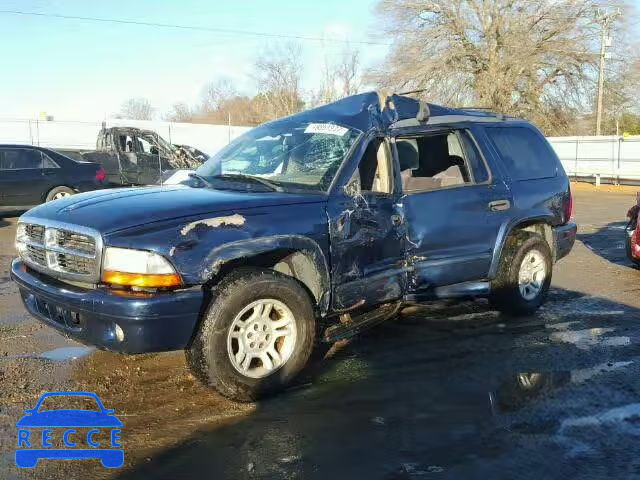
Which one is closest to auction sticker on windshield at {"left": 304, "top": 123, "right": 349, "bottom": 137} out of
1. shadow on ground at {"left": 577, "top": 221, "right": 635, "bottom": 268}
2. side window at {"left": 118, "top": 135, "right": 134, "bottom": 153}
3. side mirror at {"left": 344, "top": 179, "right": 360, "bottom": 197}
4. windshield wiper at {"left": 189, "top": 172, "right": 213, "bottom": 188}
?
side mirror at {"left": 344, "top": 179, "right": 360, "bottom": 197}

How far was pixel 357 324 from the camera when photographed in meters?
4.61

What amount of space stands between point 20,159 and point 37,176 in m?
0.51

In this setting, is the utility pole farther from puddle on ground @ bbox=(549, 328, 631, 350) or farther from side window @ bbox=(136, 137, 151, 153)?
puddle on ground @ bbox=(549, 328, 631, 350)

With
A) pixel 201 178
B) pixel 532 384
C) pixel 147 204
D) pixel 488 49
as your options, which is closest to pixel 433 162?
pixel 201 178

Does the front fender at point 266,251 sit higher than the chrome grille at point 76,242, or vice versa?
the chrome grille at point 76,242

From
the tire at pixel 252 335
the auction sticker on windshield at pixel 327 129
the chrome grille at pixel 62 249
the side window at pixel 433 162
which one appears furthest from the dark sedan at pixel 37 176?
the tire at pixel 252 335

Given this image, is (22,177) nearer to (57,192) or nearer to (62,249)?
(57,192)

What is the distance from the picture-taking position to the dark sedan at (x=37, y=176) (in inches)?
484

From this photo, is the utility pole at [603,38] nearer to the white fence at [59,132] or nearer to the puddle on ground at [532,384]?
the white fence at [59,132]

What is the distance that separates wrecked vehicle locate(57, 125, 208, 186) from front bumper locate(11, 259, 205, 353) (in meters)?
12.6

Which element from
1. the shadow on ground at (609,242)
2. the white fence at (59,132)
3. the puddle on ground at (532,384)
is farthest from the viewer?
the white fence at (59,132)

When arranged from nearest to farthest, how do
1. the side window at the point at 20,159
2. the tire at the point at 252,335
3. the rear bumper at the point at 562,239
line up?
the tire at the point at 252,335
the rear bumper at the point at 562,239
the side window at the point at 20,159

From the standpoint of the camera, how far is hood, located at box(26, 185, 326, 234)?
12.3 ft

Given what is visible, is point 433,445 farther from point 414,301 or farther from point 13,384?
point 13,384
